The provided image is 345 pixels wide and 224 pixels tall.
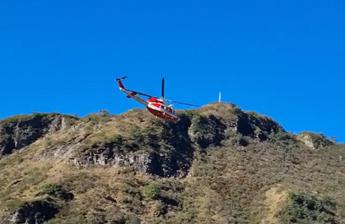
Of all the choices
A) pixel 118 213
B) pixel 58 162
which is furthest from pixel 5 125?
pixel 118 213

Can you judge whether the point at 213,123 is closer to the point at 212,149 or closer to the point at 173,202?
the point at 212,149

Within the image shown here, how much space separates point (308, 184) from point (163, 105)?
2654 inches

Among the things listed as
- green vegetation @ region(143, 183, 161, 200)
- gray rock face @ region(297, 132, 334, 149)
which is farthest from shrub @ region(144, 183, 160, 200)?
gray rock face @ region(297, 132, 334, 149)

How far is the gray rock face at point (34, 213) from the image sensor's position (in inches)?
5177

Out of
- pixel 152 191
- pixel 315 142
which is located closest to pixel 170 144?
pixel 152 191

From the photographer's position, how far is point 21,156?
17412 cm

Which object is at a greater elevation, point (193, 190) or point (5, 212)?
point (193, 190)

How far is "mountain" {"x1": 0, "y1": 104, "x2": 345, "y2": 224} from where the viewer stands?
139375mm

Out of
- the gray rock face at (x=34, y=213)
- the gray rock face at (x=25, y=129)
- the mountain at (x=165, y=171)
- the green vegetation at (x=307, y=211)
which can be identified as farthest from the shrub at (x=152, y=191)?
the gray rock face at (x=25, y=129)

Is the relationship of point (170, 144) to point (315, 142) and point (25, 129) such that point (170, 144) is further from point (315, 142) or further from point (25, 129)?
point (315, 142)

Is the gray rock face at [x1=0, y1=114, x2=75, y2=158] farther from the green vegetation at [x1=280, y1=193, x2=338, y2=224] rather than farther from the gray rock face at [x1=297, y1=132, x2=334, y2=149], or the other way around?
the green vegetation at [x1=280, y1=193, x2=338, y2=224]

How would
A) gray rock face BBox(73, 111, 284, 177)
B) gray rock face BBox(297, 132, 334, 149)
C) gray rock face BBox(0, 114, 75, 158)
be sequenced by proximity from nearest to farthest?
gray rock face BBox(73, 111, 284, 177) < gray rock face BBox(0, 114, 75, 158) < gray rock face BBox(297, 132, 334, 149)

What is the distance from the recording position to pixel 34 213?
436 feet

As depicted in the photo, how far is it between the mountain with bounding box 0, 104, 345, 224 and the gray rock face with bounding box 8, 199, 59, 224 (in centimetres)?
17
